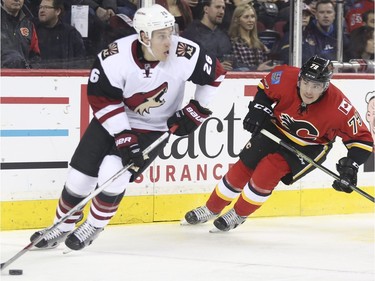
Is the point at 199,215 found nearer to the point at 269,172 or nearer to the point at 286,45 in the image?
the point at 269,172

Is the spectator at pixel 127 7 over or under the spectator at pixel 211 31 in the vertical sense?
over

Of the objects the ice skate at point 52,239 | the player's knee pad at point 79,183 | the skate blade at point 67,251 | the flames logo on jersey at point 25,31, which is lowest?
the skate blade at point 67,251

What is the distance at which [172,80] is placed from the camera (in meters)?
5.57

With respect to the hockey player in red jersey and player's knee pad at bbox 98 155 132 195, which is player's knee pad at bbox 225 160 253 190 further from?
player's knee pad at bbox 98 155 132 195

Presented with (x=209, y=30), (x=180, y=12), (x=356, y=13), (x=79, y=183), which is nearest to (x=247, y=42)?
(x=209, y=30)

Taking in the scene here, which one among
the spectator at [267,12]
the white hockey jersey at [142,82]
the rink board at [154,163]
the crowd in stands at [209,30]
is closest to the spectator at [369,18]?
the crowd in stands at [209,30]

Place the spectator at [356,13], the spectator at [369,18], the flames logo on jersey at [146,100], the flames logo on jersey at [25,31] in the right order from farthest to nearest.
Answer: the spectator at [369,18]
the spectator at [356,13]
the flames logo on jersey at [25,31]
the flames logo on jersey at [146,100]

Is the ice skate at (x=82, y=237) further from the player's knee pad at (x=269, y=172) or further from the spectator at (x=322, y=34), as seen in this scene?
the spectator at (x=322, y=34)

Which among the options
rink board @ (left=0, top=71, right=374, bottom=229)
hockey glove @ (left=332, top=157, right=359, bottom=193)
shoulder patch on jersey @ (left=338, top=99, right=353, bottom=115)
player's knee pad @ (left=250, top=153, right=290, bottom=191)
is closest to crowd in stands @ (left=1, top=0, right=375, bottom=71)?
rink board @ (left=0, top=71, right=374, bottom=229)

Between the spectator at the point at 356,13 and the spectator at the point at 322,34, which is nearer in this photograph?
the spectator at the point at 322,34

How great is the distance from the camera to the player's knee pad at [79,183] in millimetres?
5500

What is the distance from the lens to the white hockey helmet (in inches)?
212

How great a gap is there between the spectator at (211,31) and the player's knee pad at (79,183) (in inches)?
65.3

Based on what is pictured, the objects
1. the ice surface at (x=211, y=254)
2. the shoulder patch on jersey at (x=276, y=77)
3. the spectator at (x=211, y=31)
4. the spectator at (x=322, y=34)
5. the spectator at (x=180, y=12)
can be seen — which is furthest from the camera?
the spectator at (x=322, y=34)
